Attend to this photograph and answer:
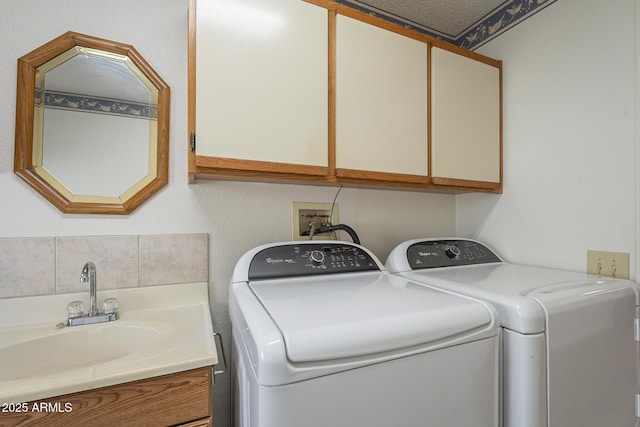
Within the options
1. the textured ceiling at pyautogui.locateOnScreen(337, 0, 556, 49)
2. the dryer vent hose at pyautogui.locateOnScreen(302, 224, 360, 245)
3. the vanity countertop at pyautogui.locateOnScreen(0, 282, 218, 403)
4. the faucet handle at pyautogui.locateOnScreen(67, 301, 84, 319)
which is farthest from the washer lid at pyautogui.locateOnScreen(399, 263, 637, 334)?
the textured ceiling at pyautogui.locateOnScreen(337, 0, 556, 49)

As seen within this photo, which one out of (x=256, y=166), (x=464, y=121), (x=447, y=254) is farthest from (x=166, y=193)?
(x=464, y=121)

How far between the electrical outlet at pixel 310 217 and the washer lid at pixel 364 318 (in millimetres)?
487

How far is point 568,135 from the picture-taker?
1.38 meters

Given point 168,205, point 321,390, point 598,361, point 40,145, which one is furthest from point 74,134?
point 598,361

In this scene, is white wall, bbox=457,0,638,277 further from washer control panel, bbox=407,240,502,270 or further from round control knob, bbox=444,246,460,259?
round control knob, bbox=444,246,460,259

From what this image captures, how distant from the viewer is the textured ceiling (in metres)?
1.61

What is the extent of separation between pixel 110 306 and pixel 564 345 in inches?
57.8

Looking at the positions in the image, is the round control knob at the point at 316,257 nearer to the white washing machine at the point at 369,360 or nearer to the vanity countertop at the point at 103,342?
the white washing machine at the point at 369,360

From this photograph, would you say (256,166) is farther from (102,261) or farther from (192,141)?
(102,261)

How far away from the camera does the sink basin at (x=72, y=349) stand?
0.85m

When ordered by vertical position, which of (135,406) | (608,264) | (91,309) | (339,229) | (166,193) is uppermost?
(166,193)

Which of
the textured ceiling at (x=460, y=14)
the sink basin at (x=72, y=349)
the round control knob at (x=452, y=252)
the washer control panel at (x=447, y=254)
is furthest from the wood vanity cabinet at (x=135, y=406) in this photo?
the textured ceiling at (x=460, y=14)

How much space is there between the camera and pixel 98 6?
1.15 metres

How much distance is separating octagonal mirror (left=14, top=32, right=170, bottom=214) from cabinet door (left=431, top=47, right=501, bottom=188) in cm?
123
